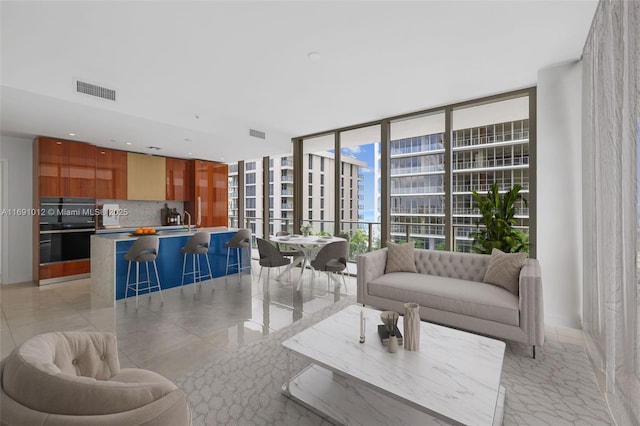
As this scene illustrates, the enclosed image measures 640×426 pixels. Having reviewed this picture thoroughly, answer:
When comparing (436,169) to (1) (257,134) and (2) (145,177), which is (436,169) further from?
(2) (145,177)

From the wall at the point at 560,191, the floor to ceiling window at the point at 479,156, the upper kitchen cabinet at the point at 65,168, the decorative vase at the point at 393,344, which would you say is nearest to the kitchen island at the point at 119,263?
the upper kitchen cabinet at the point at 65,168

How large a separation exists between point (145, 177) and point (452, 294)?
6.25 metres

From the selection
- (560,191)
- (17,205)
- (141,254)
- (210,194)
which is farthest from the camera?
(210,194)

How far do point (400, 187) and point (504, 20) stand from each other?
2.97 metres

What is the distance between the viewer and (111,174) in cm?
586

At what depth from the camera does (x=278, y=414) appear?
192 centimetres

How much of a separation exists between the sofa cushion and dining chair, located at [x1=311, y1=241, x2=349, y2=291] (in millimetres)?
868

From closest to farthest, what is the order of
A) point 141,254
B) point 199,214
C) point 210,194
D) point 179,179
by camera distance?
1. point 141,254
2. point 179,179
3. point 199,214
4. point 210,194

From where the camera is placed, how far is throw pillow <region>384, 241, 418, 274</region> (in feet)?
13.0

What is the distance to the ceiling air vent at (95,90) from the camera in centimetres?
347

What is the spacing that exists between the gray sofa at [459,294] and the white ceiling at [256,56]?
2.19 m

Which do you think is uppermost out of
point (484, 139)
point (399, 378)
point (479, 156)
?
point (484, 139)

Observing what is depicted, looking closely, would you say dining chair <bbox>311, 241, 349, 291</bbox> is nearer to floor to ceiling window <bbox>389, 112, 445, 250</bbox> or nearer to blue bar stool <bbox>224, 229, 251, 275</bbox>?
floor to ceiling window <bbox>389, 112, 445, 250</bbox>

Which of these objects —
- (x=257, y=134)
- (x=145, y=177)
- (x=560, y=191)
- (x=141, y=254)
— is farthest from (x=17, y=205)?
(x=560, y=191)
